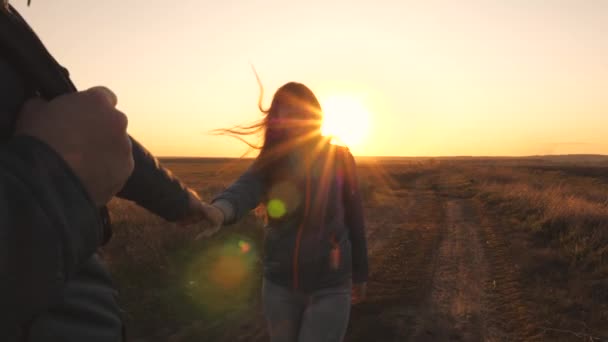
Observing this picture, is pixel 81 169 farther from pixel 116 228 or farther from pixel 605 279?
pixel 116 228

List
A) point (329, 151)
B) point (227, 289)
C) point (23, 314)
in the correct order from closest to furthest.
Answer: point (23, 314)
point (329, 151)
point (227, 289)

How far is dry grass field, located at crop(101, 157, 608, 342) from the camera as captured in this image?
18.2 ft

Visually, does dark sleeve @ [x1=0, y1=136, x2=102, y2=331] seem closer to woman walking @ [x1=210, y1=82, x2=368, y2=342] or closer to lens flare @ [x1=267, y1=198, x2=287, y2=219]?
woman walking @ [x1=210, y1=82, x2=368, y2=342]

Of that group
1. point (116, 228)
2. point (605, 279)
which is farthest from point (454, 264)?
point (116, 228)

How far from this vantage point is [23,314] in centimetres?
63

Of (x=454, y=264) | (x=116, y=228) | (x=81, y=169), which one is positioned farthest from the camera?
(x=116, y=228)

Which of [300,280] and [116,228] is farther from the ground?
[300,280]

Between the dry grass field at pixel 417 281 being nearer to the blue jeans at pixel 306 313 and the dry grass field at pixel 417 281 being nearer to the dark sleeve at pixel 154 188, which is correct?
the blue jeans at pixel 306 313

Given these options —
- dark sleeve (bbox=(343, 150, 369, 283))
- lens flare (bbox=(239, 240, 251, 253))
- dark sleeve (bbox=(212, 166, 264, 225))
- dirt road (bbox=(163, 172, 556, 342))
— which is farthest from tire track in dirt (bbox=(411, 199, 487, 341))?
lens flare (bbox=(239, 240, 251, 253))

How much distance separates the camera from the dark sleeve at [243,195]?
215 cm

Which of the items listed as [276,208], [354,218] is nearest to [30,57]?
[276,208]

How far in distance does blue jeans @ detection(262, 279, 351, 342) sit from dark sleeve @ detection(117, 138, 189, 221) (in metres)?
1.66

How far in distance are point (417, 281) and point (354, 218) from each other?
4.85 m

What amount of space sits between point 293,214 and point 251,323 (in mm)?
3718
